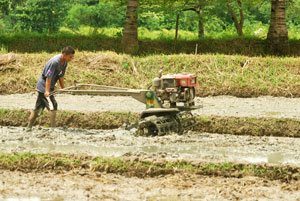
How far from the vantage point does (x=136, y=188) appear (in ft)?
23.1

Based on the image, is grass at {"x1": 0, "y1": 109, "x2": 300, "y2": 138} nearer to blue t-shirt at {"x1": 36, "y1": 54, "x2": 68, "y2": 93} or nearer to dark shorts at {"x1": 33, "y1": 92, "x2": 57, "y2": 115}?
dark shorts at {"x1": 33, "y1": 92, "x2": 57, "y2": 115}

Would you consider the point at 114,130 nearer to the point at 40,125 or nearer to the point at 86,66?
the point at 40,125

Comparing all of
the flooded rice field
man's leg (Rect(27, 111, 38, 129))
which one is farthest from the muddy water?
man's leg (Rect(27, 111, 38, 129))

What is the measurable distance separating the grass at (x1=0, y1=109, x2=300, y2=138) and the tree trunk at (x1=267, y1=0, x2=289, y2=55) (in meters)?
8.68

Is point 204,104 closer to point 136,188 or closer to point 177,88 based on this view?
point 177,88

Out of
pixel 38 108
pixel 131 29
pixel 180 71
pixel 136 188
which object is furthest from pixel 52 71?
pixel 131 29

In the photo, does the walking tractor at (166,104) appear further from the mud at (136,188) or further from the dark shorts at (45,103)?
the mud at (136,188)

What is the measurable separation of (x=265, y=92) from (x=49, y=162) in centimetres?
951

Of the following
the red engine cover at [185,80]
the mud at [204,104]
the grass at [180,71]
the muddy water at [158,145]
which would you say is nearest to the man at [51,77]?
the muddy water at [158,145]

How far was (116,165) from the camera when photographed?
7.72 metres

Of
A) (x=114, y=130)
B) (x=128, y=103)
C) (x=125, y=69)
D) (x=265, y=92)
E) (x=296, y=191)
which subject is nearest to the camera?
(x=296, y=191)

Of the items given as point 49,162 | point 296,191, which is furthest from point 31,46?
point 296,191

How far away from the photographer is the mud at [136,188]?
6629 mm

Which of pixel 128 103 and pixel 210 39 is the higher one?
pixel 210 39
